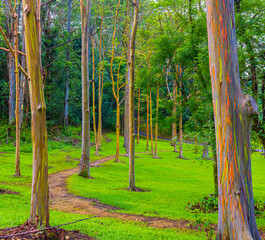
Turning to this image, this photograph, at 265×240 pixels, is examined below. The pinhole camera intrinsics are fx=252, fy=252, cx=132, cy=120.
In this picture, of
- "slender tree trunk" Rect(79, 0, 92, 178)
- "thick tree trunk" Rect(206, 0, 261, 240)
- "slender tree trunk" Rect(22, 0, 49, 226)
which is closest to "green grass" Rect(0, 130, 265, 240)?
"slender tree trunk" Rect(79, 0, 92, 178)

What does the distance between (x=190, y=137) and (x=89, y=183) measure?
569cm

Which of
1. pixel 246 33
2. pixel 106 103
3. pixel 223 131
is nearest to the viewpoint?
pixel 223 131

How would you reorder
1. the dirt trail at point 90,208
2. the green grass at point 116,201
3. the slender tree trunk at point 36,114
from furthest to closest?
the dirt trail at point 90,208
the green grass at point 116,201
the slender tree trunk at point 36,114

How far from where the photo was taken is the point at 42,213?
13.5ft

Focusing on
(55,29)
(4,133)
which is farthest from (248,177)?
(55,29)

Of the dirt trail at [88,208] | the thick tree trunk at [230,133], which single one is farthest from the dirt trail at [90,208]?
the thick tree trunk at [230,133]

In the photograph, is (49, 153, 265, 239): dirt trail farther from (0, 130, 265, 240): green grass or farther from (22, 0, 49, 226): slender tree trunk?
(22, 0, 49, 226): slender tree trunk

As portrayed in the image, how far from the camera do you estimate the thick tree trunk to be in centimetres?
426

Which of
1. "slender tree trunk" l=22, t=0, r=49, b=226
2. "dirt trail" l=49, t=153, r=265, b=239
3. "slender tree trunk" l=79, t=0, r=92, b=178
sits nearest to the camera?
"slender tree trunk" l=22, t=0, r=49, b=226

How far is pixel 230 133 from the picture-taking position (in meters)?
4.38

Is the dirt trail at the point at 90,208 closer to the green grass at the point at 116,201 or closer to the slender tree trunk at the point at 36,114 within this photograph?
the green grass at the point at 116,201

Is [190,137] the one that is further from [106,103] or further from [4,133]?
[106,103]

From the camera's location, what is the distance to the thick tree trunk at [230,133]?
4.26m

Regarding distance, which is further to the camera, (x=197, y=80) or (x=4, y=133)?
(x=4, y=133)
